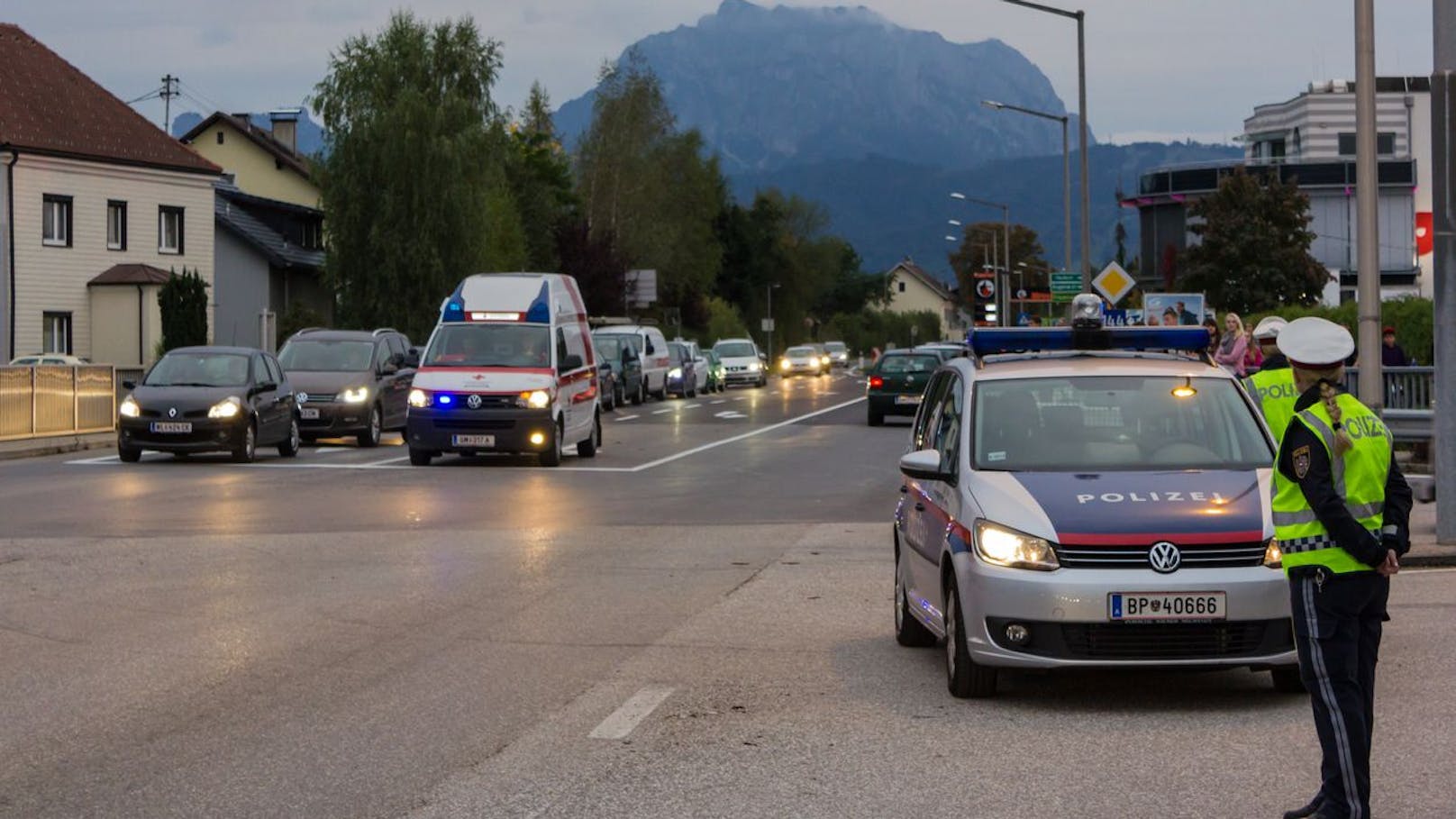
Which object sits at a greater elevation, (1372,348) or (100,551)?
(1372,348)

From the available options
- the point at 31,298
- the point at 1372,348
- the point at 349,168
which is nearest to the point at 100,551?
the point at 1372,348

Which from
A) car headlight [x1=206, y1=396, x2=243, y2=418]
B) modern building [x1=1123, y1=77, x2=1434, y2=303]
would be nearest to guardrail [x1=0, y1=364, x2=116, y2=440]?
car headlight [x1=206, y1=396, x2=243, y2=418]

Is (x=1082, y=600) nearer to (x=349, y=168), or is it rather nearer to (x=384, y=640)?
(x=384, y=640)

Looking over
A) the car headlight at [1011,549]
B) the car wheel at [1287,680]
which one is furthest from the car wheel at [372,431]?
the car wheel at [1287,680]

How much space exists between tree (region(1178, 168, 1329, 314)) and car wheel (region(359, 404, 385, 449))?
46131mm

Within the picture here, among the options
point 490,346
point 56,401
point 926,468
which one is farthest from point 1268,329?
point 56,401

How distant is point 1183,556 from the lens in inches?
334

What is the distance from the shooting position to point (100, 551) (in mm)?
15938

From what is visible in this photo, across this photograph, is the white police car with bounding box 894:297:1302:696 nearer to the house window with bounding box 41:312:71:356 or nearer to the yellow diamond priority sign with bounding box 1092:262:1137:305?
the yellow diamond priority sign with bounding box 1092:262:1137:305

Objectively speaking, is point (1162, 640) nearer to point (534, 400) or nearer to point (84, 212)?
point (534, 400)

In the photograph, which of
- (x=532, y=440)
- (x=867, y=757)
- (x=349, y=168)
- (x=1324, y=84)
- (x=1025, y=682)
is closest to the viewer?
(x=867, y=757)

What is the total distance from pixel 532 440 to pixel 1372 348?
13131mm

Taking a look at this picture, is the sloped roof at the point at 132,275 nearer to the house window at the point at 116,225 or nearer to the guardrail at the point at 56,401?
the house window at the point at 116,225

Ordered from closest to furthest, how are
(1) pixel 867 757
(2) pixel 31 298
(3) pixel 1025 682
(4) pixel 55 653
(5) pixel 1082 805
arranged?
(5) pixel 1082 805 → (1) pixel 867 757 → (3) pixel 1025 682 → (4) pixel 55 653 → (2) pixel 31 298
